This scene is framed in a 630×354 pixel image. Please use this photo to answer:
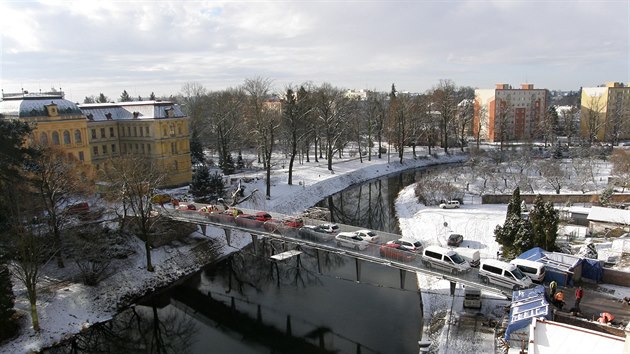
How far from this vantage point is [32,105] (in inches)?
1702

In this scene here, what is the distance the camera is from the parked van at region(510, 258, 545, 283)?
2386 centimetres

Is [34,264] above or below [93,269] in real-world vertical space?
above

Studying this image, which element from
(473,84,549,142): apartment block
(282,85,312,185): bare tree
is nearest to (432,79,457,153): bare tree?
(473,84,549,142): apartment block

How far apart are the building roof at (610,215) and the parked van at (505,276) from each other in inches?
614

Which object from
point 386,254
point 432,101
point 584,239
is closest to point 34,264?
point 386,254

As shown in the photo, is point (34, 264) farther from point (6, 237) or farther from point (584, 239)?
point (584, 239)

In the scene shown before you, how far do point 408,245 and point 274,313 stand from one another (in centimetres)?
888

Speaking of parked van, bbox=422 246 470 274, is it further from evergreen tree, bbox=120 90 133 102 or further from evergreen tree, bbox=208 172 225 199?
evergreen tree, bbox=120 90 133 102

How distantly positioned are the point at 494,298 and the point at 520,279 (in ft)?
8.47

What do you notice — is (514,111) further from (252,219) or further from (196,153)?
(252,219)

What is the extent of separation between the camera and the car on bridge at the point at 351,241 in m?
27.5

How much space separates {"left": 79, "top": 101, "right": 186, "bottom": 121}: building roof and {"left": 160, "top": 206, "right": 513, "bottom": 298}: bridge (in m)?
19.7

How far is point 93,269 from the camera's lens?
29266mm

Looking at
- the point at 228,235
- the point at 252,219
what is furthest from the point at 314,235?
the point at 228,235
